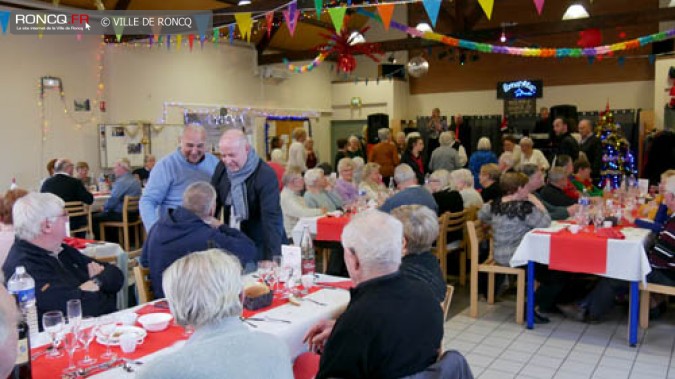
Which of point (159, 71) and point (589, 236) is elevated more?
point (159, 71)

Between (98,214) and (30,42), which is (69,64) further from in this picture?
(98,214)

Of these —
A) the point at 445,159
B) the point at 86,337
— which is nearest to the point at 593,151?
the point at 445,159

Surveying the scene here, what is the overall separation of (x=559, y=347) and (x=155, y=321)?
3145 mm

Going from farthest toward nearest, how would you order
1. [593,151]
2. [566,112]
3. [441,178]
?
[566,112]
[593,151]
[441,178]

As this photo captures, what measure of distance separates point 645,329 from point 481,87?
32.0 ft

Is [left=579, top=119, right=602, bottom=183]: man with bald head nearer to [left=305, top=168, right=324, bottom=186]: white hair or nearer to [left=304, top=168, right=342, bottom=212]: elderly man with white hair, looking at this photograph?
[left=304, top=168, right=342, bottom=212]: elderly man with white hair

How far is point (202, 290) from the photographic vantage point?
5.29ft

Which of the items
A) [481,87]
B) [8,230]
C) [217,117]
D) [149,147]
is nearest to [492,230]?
[8,230]

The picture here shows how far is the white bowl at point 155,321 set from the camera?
2.47 metres

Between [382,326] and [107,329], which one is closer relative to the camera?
[382,326]

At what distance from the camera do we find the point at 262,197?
3.68 m

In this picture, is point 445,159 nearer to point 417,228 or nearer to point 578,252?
point 578,252

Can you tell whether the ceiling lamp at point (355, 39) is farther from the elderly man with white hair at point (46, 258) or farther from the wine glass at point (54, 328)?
the wine glass at point (54, 328)

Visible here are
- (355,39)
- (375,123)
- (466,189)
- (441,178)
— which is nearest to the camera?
(441,178)
